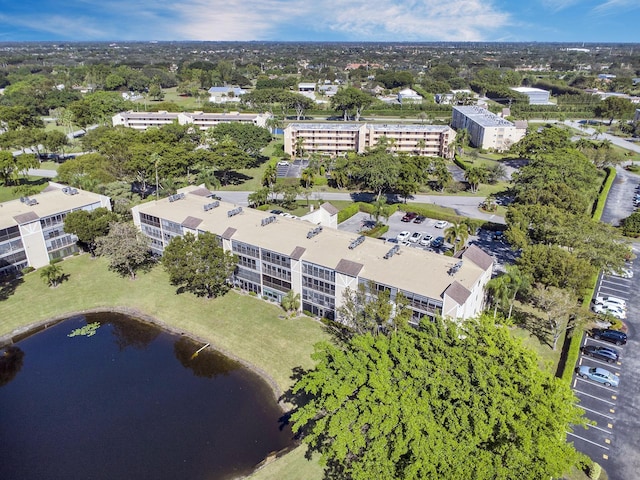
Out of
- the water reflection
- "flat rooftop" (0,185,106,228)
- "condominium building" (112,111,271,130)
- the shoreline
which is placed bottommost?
the water reflection

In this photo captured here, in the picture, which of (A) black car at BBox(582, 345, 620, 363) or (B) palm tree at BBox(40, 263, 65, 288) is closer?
(A) black car at BBox(582, 345, 620, 363)

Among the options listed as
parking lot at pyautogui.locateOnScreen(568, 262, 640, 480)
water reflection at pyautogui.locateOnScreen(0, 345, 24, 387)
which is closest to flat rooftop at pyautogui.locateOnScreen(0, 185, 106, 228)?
water reflection at pyautogui.locateOnScreen(0, 345, 24, 387)

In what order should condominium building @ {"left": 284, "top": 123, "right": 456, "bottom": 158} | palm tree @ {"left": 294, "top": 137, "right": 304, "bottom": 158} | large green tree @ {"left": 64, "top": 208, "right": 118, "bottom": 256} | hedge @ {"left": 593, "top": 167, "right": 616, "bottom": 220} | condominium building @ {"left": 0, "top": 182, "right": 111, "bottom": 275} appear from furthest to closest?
condominium building @ {"left": 284, "top": 123, "right": 456, "bottom": 158}
palm tree @ {"left": 294, "top": 137, "right": 304, "bottom": 158}
hedge @ {"left": 593, "top": 167, "right": 616, "bottom": 220}
large green tree @ {"left": 64, "top": 208, "right": 118, "bottom": 256}
condominium building @ {"left": 0, "top": 182, "right": 111, "bottom": 275}

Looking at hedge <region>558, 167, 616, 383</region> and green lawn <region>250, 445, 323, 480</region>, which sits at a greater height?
hedge <region>558, 167, 616, 383</region>

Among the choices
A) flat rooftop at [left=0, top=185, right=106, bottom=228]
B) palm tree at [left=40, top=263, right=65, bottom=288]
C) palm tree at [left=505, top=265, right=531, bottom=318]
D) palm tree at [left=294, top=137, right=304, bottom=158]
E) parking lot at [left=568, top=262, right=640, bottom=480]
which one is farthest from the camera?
palm tree at [left=294, top=137, right=304, bottom=158]

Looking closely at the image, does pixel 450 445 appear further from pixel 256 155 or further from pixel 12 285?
pixel 256 155

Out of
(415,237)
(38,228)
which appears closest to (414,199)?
(415,237)

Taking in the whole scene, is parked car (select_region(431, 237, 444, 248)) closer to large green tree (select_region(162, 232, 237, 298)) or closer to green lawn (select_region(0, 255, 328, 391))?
green lawn (select_region(0, 255, 328, 391))
